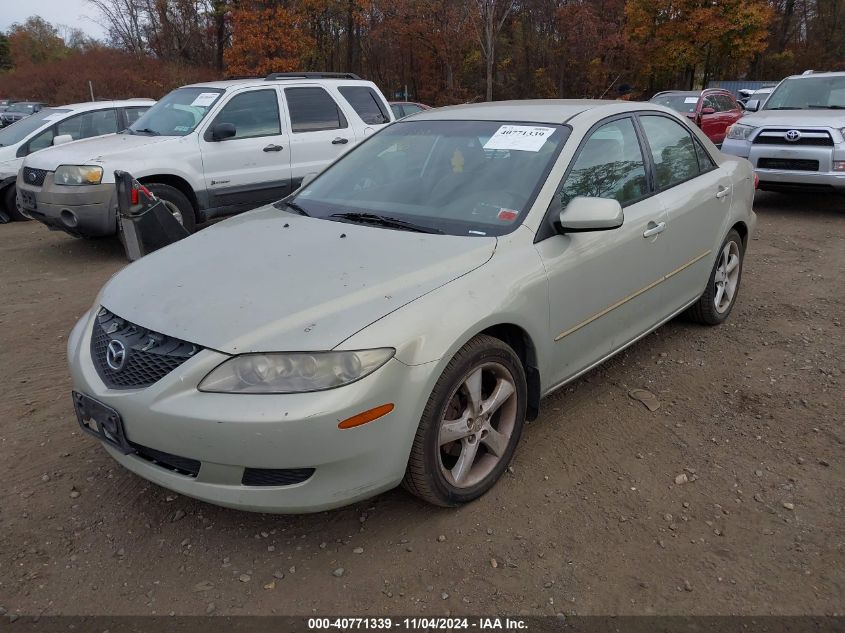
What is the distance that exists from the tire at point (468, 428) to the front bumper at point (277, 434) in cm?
11

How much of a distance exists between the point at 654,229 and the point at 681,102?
14074mm

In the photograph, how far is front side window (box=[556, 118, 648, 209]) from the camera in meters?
3.33

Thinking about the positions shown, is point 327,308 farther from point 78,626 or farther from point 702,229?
point 702,229

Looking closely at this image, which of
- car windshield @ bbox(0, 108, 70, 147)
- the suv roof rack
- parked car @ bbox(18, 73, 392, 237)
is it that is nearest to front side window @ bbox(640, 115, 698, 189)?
parked car @ bbox(18, 73, 392, 237)

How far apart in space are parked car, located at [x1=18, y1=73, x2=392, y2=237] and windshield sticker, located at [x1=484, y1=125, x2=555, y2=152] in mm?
3319

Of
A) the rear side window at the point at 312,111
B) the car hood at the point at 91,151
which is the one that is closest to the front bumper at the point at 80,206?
the car hood at the point at 91,151

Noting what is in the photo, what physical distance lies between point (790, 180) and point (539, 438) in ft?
23.5

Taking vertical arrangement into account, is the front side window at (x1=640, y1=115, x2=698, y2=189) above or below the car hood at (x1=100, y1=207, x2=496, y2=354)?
above

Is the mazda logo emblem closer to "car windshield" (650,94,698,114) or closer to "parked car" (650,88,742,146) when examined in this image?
"parked car" (650,88,742,146)

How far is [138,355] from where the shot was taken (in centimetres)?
251

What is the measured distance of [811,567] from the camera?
2.52 meters

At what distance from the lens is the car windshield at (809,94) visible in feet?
30.2

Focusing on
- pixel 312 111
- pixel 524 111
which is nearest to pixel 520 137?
pixel 524 111

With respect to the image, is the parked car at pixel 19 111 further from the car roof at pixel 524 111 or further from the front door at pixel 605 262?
the front door at pixel 605 262
